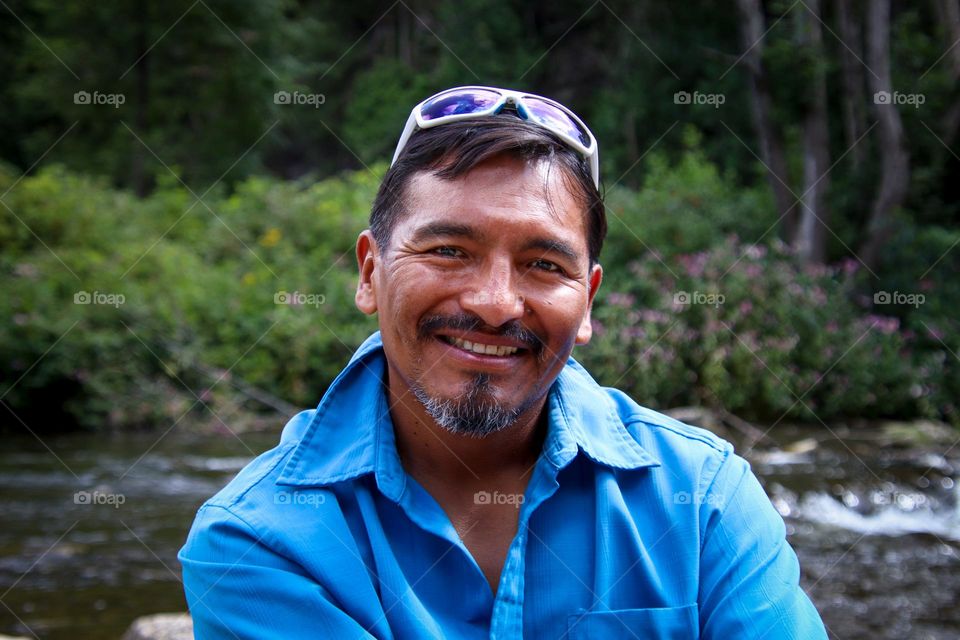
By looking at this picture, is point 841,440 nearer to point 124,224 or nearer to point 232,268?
point 232,268

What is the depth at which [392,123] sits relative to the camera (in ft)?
73.5

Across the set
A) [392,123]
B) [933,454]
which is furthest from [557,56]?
[933,454]

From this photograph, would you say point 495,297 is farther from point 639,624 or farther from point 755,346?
point 755,346

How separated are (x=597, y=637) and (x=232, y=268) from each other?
10.7m

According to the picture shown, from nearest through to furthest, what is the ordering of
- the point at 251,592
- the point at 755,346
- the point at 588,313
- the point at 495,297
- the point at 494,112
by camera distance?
the point at 251,592
the point at 495,297
the point at 494,112
the point at 588,313
the point at 755,346

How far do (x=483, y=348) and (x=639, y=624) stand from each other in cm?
53

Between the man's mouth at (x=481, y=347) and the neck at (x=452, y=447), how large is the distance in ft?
0.47

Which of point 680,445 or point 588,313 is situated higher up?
point 588,313

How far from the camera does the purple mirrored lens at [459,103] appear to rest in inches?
71.4

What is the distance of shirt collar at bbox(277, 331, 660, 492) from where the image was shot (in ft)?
5.49

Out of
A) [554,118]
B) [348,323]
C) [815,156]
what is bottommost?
[348,323]

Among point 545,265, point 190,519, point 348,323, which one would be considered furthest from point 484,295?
point 348,323

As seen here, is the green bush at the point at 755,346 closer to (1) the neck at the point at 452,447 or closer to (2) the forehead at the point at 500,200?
(1) the neck at the point at 452,447

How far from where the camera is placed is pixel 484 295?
1.69 m
